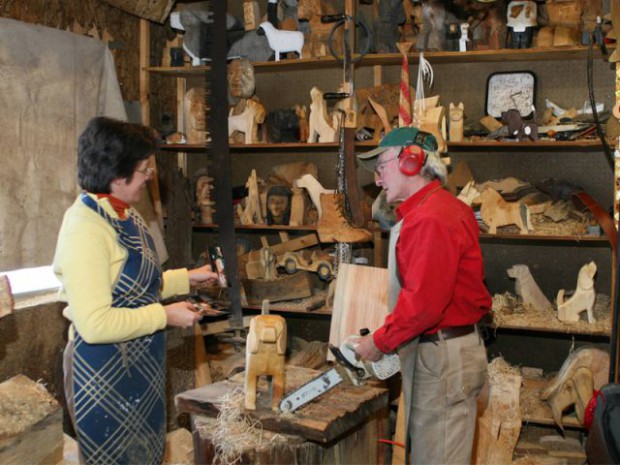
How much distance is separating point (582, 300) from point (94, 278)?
278cm

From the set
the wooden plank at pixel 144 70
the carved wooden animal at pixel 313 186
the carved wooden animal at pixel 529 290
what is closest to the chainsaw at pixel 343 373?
the carved wooden animal at pixel 529 290

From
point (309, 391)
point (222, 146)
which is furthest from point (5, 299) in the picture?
point (222, 146)

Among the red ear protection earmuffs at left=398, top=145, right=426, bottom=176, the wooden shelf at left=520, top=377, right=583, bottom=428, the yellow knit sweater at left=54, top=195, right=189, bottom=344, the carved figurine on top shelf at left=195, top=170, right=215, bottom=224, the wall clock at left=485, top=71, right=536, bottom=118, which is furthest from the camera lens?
the carved figurine on top shelf at left=195, top=170, right=215, bottom=224

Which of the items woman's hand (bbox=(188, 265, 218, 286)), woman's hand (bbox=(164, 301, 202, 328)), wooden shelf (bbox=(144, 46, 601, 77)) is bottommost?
woman's hand (bbox=(164, 301, 202, 328))

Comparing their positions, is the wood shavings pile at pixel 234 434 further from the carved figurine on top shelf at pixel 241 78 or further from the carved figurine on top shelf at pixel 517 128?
the carved figurine on top shelf at pixel 241 78

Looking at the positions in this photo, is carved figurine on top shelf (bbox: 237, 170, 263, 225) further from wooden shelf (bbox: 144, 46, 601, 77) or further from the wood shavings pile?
the wood shavings pile

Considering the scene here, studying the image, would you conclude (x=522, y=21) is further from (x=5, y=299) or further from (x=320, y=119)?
(x=5, y=299)

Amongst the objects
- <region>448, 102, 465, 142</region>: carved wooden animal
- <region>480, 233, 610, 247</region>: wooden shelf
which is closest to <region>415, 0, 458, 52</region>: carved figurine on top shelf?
<region>448, 102, 465, 142</region>: carved wooden animal

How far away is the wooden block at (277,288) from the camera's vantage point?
4637 mm

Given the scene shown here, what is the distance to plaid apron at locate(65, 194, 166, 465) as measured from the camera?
99.0 inches

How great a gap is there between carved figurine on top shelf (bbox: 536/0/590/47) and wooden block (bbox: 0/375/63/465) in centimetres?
324

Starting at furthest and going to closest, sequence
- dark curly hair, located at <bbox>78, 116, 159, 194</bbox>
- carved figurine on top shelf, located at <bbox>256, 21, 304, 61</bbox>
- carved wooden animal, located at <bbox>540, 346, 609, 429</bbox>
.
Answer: carved figurine on top shelf, located at <bbox>256, 21, 304, 61</bbox> < carved wooden animal, located at <bbox>540, 346, 609, 429</bbox> < dark curly hair, located at <bbox>78, 116, 159, 194</bbox>

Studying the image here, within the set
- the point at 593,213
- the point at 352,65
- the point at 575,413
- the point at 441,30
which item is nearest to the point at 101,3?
the point at 352,65

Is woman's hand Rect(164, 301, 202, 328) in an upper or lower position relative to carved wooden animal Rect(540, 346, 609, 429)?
upper
